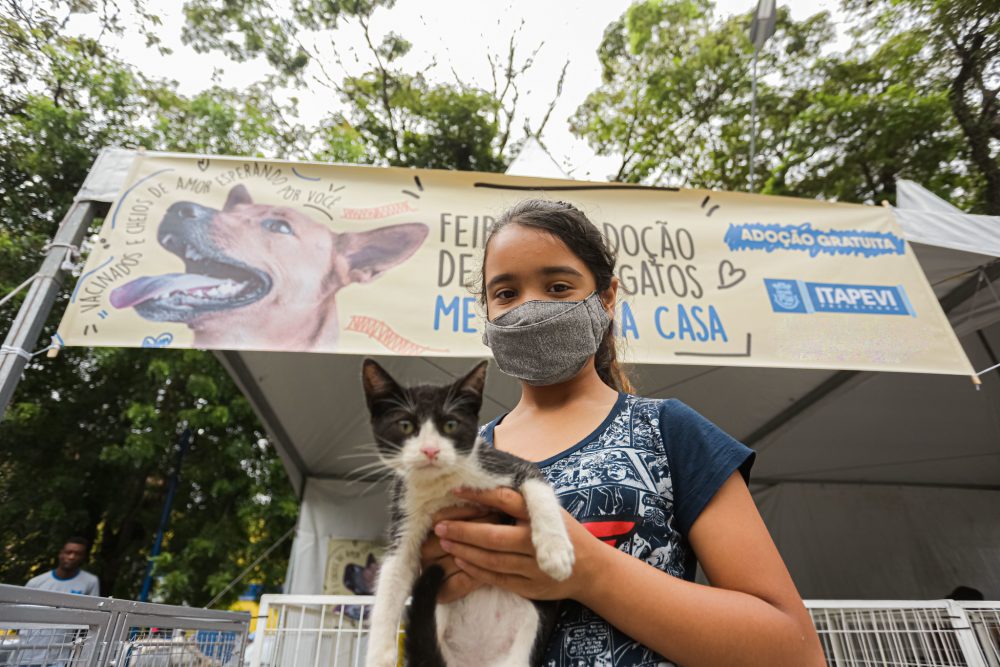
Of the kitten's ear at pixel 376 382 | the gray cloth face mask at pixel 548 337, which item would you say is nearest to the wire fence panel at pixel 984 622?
the gray cloth face mask at pixel 548 337

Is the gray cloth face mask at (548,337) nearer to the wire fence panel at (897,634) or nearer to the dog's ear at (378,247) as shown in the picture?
the dog's ear at (378,247)

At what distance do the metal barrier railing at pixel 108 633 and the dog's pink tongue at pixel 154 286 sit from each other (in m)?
1.57

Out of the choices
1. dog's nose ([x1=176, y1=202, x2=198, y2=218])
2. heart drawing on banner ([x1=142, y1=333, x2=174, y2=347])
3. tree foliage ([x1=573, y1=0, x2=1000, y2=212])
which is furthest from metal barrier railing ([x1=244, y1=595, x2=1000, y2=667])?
tree foliage ([x1=573, y1=0, x2=1000, y2=212])

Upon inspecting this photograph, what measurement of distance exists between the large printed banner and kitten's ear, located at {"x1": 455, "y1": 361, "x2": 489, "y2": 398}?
1.16 metres

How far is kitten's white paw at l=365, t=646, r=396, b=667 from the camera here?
107 cm

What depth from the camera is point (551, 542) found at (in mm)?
892

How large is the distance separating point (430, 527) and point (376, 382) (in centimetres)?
42

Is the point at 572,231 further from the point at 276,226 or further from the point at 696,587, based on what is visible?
the point at 276,226

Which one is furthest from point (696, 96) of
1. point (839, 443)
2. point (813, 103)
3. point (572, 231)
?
point (572, 231)

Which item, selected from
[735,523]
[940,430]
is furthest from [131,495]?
[940,430]

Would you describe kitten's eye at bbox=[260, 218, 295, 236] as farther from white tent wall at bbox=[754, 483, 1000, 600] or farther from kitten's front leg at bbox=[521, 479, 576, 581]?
white tent wall at bbox=[754, 483, 1000, 600]

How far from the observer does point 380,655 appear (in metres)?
1.08

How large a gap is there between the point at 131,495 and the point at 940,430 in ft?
43.2

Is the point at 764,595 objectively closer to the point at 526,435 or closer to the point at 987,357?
the point at 526,435
